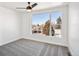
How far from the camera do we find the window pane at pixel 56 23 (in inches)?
208

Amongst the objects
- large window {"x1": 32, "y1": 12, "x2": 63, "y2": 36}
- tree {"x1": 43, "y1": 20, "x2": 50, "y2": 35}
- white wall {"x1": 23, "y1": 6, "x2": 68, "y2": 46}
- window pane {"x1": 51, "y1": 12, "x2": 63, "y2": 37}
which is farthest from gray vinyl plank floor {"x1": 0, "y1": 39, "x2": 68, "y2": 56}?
tree {"x1": 43, "y1": 20, "x2": 50, "y2": 35}

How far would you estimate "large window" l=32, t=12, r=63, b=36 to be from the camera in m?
5.35

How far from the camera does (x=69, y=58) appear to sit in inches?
26.3

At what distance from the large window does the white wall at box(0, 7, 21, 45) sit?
1331 millimetres

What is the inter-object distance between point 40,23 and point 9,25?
86.8 inches

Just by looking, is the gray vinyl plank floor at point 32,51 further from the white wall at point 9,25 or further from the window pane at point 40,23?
the window pane at point 40,23

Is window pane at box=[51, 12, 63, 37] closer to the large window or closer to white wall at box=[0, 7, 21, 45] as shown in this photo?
the large window

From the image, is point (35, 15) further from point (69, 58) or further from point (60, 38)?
point (69, 58)

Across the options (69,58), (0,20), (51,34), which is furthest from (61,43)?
(69,58)

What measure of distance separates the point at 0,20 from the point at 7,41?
153 centimetres

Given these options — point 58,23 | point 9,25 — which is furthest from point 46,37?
point 9,25

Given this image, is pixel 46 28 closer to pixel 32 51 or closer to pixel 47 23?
pixel 47 23

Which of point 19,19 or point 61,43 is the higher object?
point 19,19

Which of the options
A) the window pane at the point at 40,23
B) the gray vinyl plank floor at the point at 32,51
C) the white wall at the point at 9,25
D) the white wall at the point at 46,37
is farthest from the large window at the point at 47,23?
the gray vinyl plank floor at the point at 32,51
